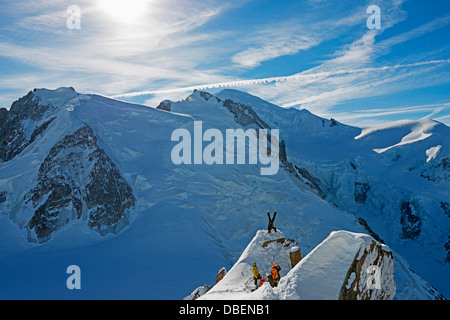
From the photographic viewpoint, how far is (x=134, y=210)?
108 ft

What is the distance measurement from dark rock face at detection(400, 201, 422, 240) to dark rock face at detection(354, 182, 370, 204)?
8580 millimetres

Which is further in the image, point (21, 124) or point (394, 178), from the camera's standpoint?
point (394, 178)

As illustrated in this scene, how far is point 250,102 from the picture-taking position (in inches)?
4134

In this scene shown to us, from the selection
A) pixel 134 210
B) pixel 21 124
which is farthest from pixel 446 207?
pixel 21 124

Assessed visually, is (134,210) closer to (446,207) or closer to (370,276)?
(370,276)

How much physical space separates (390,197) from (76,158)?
200ft

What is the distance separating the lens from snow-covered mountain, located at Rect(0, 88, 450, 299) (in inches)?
1005

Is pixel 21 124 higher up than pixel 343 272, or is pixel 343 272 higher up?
pixel 21 124

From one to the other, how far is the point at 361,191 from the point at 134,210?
54947 mm

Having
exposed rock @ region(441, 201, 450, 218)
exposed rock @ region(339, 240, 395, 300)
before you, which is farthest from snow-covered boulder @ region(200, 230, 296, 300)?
exposed rock @ region(441, 201, 450, 218)

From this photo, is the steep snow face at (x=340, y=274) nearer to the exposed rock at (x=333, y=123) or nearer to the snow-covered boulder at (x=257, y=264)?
the snow-covered boulder at (x=257, y=264)
